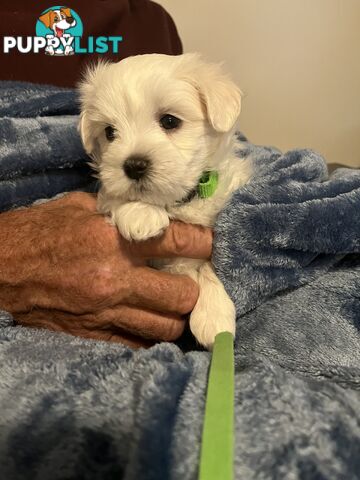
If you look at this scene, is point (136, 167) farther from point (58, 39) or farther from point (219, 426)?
point (58, 39)

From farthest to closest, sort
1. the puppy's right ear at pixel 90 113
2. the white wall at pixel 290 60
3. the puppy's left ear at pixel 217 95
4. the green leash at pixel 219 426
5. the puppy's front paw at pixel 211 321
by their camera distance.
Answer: the white wall at pixel 290 60, the puppy's right ear at pixel 90 113, the puppy's left ear at pixel 217 95, the puppy's front paw at pixel 211 321, the green leash at pixel 219 426

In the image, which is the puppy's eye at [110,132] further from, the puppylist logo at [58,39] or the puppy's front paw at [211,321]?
the puppylist logo at [58,39]

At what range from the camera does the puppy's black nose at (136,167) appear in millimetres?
1137

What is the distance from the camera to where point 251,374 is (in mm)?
767

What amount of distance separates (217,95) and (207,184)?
242 mm

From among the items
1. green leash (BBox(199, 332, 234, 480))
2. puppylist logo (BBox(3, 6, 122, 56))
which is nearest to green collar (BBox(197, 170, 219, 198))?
green leash (BBox(199, 332, 234, 480))

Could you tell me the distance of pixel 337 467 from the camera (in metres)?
0.60

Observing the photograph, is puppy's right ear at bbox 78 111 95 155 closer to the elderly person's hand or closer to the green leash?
the elderly person's hand

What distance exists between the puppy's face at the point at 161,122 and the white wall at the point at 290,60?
1.22 m

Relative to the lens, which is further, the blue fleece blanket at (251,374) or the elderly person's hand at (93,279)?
the elderly person's hand at (93,279)

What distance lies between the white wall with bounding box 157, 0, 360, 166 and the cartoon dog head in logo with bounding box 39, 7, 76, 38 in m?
0.69

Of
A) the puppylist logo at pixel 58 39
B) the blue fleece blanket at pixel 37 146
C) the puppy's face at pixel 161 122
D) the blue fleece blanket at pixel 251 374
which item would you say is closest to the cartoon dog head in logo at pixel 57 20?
the puppylist logo at pixel 58 39

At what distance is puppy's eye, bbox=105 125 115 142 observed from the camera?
4.37 ft

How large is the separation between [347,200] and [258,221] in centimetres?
25
